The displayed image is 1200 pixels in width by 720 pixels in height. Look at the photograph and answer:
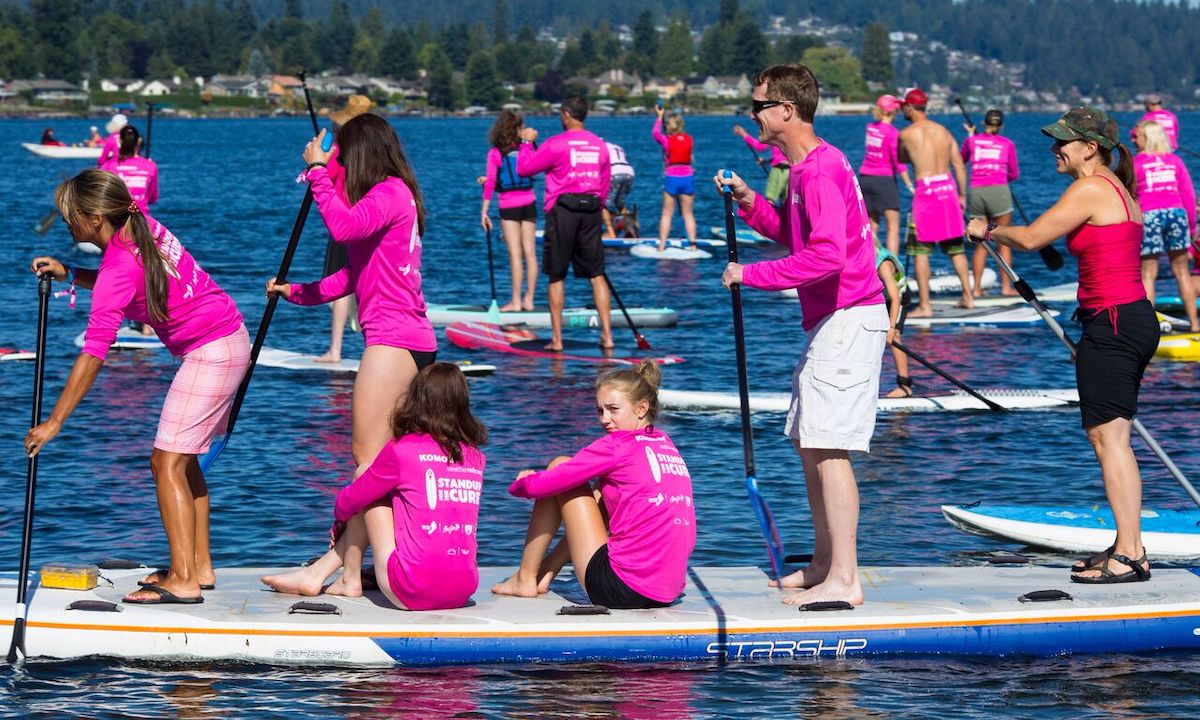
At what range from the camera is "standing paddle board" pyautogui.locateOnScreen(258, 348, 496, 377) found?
15.5 m

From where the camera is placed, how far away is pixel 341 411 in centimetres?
1409

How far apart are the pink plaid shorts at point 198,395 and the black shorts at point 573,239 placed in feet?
26.6

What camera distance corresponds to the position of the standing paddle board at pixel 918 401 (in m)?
13.6

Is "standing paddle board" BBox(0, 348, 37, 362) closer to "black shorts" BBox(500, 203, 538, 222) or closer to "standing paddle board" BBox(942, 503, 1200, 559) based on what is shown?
"black shorts" BBox(500, 203, 538, 222)

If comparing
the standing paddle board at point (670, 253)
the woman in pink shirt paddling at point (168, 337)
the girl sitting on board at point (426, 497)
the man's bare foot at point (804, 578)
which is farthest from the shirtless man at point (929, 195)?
the woman in pink shirt paddling at point (168, 337)

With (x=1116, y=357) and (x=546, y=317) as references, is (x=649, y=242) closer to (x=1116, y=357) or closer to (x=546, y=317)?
(x=546, y=317)

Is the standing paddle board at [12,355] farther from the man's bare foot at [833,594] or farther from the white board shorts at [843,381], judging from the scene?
the white board shorts at [843,381]

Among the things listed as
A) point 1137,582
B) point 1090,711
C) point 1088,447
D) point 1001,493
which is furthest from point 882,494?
point 1090,711

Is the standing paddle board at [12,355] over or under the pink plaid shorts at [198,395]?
under

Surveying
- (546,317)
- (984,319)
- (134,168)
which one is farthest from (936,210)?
(134,168)

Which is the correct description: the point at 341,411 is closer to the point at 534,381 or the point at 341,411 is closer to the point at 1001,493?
the point at 534,381

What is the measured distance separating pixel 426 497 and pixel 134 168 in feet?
33.9

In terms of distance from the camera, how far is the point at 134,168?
16656 mm

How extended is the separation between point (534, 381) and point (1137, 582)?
25.9ft
